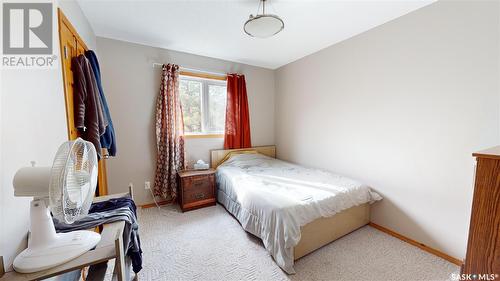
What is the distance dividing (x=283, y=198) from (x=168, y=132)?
1941 mm

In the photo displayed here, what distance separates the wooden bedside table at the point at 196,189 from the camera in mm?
2646

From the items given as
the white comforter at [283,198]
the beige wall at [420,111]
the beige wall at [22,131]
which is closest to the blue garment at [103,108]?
the beige wall at [22,131]

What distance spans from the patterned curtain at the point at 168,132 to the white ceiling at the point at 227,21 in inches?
20.9

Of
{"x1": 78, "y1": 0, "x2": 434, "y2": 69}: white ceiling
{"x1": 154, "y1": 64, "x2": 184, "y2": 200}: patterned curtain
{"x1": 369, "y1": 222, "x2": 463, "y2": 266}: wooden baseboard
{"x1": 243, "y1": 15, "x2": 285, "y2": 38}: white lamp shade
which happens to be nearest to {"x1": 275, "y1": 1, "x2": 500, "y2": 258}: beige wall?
{"x1": 369, "y1": 222, "x2": 463, "y2": 266}: wooden baseboard

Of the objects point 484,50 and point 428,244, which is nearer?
point 484,50

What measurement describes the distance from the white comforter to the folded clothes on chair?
1055 millimetres

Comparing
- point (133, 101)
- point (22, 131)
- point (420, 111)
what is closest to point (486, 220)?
point (420, 111)

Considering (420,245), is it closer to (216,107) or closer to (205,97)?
(216,107)

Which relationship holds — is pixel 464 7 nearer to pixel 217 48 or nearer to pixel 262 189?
pixel 262 189

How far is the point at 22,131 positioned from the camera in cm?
92

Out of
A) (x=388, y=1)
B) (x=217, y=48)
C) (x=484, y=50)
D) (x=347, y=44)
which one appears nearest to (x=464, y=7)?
(x=484, y=50)

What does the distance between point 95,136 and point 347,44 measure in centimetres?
304

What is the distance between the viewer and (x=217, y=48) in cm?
280

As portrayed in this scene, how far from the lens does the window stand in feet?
10.0
